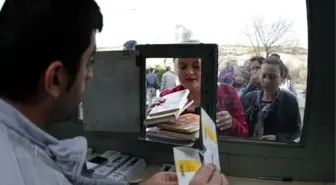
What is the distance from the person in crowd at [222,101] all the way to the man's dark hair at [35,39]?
808 millimetres

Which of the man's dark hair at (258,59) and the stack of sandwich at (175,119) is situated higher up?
the man's dark hair at (258,59)

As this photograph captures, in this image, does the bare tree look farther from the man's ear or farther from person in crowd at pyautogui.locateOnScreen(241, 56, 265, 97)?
the man's ear

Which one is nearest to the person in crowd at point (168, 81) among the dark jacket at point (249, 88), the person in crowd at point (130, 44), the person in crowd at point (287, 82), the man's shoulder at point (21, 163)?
the person in crowd at point (130, 44)

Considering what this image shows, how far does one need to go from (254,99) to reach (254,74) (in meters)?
0.11

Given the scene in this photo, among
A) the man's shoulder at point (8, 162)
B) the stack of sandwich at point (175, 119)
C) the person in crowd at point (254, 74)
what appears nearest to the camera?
the man's shoulder at point (8, 162)

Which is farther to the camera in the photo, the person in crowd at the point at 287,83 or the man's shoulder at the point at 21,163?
the person in crowd at the point at 287,83

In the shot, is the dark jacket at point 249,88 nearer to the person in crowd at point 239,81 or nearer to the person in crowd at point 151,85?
the person in crowd at point 239,81

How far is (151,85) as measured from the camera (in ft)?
5.00

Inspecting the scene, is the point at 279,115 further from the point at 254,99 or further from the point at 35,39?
the point at 35,39

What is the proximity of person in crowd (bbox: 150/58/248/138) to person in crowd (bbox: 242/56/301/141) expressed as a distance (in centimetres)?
4

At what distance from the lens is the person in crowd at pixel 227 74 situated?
1482 millimetres

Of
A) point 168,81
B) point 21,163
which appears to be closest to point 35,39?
point 21,163

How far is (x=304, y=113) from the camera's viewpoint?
1.39m

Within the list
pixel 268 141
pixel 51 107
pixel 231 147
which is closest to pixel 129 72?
pixel 231 147
